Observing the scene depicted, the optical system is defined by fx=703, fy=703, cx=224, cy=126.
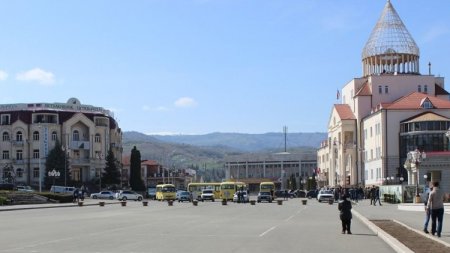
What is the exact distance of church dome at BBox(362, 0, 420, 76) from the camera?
103 meters

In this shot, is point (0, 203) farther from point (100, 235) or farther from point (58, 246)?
point (58, 246)

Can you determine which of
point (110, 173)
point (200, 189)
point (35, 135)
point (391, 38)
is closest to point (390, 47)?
point (391, 38)

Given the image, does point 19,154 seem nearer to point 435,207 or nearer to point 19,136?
point 19,136

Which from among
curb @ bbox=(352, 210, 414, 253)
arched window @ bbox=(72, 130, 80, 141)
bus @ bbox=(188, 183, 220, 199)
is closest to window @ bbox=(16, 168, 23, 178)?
arched window @ bbox=(72, 130, 80, 141)

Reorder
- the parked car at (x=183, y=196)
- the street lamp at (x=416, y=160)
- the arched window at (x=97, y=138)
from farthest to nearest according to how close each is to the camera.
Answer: the arched window at (x=97, y=138)
the parked car at (x=183, y=196)
the street lamp at (x=416, y=160)

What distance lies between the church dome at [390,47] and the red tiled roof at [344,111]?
708 centimetres

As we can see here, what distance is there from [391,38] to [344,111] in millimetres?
13778

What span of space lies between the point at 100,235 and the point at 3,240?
3278 millimetres

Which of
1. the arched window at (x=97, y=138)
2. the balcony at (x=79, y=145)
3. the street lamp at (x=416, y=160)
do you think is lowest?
the street lamp at (x=416, y=160)


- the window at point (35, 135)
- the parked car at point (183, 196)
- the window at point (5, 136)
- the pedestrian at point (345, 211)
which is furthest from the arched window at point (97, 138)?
the pedestrian at point (345, 211)

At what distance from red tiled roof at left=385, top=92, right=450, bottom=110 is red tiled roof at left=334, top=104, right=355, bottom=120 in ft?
36.4

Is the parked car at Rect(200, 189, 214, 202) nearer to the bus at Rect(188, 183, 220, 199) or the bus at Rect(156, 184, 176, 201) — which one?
the bus at Rect(156, 184, 176, 201)

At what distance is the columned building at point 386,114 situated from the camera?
90.4 meters

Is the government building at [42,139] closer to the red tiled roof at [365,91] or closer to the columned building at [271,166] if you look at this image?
the red tiled roof at [365,91]
